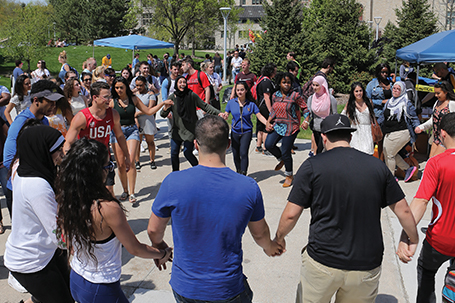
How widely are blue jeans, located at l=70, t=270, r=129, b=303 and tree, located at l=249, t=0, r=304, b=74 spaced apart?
56.6ft

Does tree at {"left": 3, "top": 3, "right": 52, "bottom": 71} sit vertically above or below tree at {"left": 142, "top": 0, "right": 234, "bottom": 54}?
below

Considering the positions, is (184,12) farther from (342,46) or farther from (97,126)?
(97,126)

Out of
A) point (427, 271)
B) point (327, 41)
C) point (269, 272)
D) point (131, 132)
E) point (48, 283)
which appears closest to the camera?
point (48, 283)

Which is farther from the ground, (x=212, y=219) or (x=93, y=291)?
(x=212, y=219)

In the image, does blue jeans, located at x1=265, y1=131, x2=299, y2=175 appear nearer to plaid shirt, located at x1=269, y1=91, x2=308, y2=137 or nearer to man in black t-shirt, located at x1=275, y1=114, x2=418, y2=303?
plaid shirt, located at x1=269, y1=91, x2=308, y2=137

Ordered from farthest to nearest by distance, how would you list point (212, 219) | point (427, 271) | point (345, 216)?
point (427, 271), point (345, 216), point (212, 219)

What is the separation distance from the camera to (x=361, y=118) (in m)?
6.43

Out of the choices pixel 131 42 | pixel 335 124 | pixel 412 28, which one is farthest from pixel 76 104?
pixel 412 28

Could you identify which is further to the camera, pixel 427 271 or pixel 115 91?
pixel 115 91

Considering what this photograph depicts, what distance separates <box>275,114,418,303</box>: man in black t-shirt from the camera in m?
2.68

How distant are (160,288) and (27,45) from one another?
3058cm

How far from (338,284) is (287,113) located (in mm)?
4691

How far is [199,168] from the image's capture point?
2502 mm

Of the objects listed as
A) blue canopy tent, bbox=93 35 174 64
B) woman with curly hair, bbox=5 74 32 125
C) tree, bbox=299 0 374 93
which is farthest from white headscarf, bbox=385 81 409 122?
blue canopy tent, bbox=93 35 174 64
